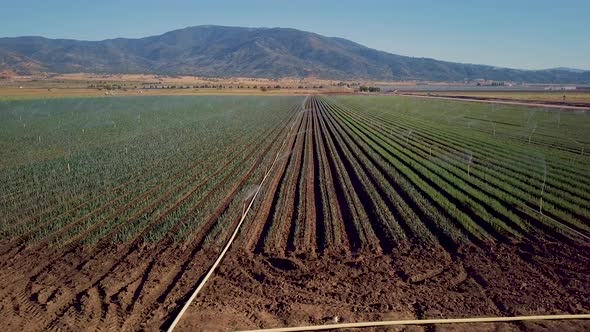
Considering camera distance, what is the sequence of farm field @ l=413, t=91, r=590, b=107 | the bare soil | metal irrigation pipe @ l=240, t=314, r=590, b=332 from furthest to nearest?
farm field @ l=413, t=91, r=590, b=107, the bare soil, metal irrigation pipe @ l=240, t=314, r=590, b=332

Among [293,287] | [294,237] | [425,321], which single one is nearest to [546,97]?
[294,237]

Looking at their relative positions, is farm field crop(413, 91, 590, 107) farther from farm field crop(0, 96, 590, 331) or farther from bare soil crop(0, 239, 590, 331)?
bare soil crop(0, 239, 590, 331)

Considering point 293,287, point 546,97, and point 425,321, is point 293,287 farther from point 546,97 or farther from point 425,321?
point 546,97

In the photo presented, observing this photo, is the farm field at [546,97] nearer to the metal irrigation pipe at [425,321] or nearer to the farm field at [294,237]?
Result: the farm field at [294,237]

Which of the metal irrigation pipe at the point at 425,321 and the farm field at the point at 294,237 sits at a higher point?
the metal irrigation pipe at the point at 425,321

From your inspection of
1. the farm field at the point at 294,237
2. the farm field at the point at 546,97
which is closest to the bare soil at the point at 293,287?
the farm field at the point at 294,237

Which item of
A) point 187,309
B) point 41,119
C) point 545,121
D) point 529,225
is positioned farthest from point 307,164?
point 41,119

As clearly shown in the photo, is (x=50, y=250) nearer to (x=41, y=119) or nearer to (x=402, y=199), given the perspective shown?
(x=402, y=199)

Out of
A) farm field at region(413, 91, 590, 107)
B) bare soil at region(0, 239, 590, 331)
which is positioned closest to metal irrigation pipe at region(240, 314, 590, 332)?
bare soil at region(0, 239, 590, 331)
